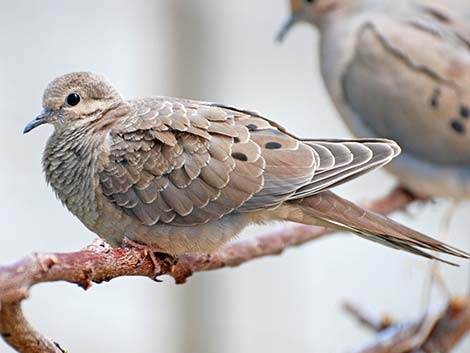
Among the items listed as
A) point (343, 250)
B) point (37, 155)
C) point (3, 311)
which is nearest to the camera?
point (3, 311)

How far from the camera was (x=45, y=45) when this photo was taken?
12.7ft

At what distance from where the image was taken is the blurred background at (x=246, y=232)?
3.79 m

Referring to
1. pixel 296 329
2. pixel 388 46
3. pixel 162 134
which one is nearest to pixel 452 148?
pixel 388 46

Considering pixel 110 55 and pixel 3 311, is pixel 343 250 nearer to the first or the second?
pixel 110 55

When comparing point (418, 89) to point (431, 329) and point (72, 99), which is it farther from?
point (72, 99)

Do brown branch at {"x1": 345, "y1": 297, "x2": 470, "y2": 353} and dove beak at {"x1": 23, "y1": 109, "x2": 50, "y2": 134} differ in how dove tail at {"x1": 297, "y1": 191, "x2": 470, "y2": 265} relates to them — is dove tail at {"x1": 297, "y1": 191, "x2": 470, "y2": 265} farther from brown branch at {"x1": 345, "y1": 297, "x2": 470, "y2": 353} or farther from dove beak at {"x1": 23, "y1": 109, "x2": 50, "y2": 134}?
brown branch at {"x1": 345, "y1": 297, "x2": 470, "y2": 353}

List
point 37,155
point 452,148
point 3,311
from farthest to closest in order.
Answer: point 37,155 < point 452,148 < point 3,311

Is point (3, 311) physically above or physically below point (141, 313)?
above

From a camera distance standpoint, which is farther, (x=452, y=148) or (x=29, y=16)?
(x=29, y=16)

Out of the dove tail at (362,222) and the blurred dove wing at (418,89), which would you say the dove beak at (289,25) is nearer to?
the blurred dove wing at (418,89)

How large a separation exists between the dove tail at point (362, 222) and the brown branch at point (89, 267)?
7.1 inches

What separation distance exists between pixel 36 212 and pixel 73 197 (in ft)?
7.28

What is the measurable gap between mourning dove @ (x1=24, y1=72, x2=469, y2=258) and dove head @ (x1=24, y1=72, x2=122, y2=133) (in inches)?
0.6

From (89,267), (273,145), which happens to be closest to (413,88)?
(273,145)
